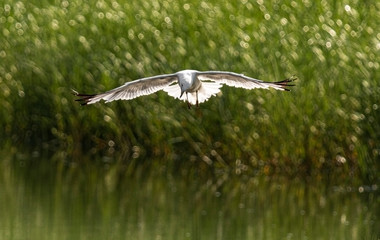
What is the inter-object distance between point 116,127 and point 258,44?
1.90 meters

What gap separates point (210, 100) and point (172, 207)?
1.54m

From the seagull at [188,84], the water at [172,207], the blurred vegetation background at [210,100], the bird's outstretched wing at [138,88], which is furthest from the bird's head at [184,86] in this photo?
the blurred vegetation background at [210,100]

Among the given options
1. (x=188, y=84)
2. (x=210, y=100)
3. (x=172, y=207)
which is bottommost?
(x=172, y=207)

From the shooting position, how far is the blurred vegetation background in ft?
50.8

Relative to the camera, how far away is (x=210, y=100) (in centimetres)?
1623

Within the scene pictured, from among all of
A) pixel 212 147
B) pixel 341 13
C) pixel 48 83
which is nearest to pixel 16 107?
pixel 48 83

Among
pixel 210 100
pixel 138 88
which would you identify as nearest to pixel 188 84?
pixel 138 88

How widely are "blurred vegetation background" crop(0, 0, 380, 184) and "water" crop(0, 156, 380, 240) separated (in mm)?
217

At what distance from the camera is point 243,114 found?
15961 millimetres

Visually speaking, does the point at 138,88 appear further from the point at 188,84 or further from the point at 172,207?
the point at 172,207

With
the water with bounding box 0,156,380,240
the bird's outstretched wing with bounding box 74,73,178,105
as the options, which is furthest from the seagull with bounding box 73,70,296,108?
the water with bounding box 0,156,380,240

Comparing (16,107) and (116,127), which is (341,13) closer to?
→ (116,127)

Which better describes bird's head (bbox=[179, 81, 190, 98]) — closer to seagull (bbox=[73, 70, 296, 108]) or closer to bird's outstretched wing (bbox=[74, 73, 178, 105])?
seagull (bbox=[73, 70, 296, 108])

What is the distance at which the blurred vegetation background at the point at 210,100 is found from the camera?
15484mm
